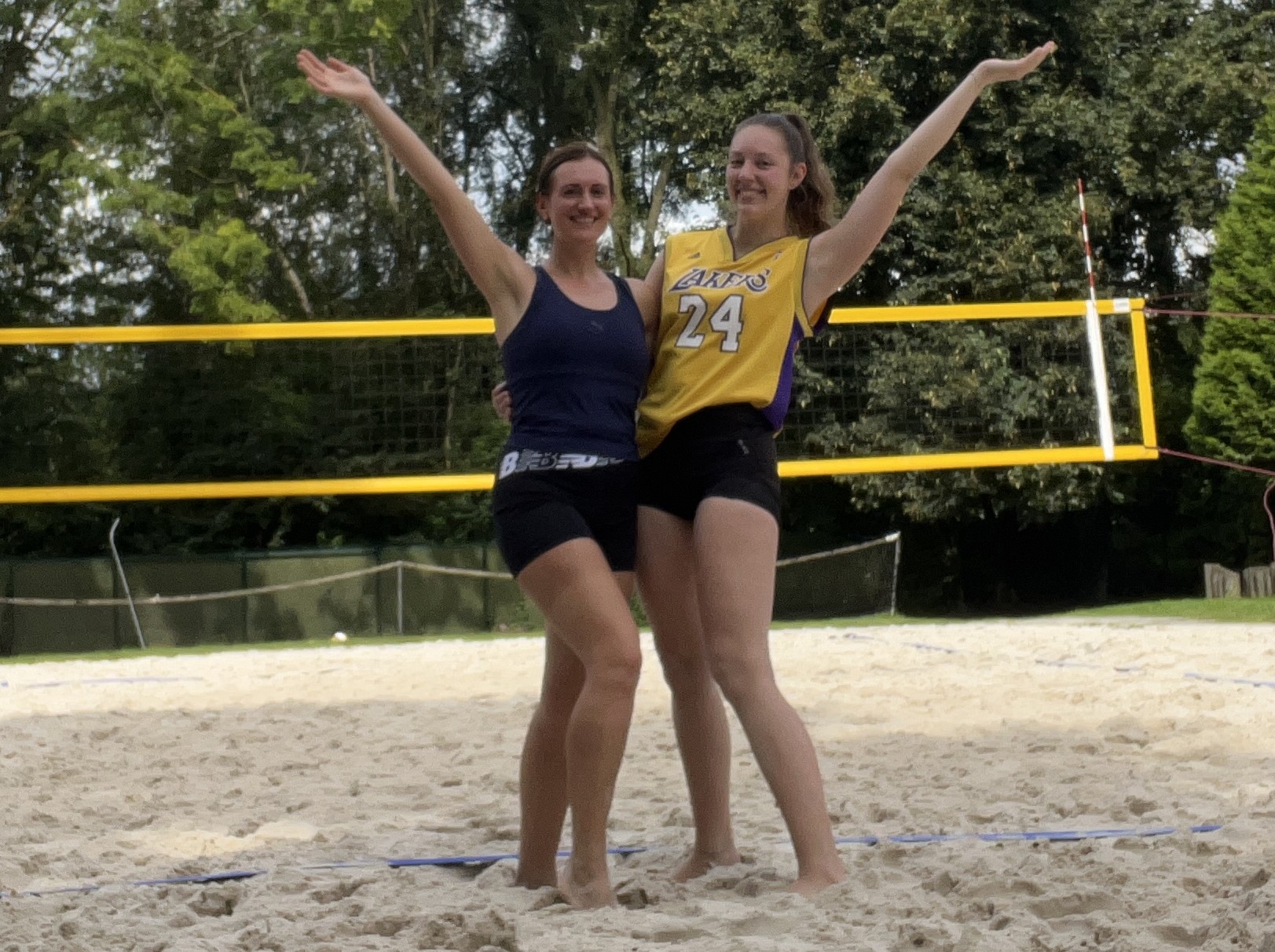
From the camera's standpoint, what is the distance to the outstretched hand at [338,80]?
297 centimetres

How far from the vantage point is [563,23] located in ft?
74.8

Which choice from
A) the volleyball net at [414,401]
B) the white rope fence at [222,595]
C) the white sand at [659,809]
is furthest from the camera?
the volleyball net at [414,401]

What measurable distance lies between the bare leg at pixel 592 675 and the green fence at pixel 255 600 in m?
13.7

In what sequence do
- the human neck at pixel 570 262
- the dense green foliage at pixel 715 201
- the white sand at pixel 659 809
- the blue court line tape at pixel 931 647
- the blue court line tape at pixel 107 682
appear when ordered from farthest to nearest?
the dense green foliage at pixel 715 201 → the blue court line tape at pixel 931 647 → the blue court line tape at pixel 107 682 → the human neck at pixel 570 262 → the white sand at pixel 659 809

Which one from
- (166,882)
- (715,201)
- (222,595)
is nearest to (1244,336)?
(715,201)

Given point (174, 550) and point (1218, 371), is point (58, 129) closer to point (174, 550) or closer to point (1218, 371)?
point (174, 550)

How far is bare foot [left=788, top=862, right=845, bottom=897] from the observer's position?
288 cm

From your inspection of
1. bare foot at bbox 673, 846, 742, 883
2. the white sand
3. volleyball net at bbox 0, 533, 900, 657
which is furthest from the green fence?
bare foot at bbox 673, 846, 742, 883

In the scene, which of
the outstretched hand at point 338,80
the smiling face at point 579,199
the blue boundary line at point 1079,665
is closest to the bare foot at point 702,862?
the smiling face at point 579,199

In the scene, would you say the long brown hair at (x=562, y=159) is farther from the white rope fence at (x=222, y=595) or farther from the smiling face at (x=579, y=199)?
the white rope fence at (x=222, y=595)

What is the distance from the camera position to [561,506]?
9.48 feet

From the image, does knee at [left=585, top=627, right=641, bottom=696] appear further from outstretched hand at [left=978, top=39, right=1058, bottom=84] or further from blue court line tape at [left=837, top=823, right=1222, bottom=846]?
outstretched hand at [left=978, top=39, right=1058, bottom=84]

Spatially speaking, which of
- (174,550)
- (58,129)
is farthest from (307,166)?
(174,550)

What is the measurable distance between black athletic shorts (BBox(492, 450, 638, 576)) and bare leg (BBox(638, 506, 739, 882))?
0.29 feet
